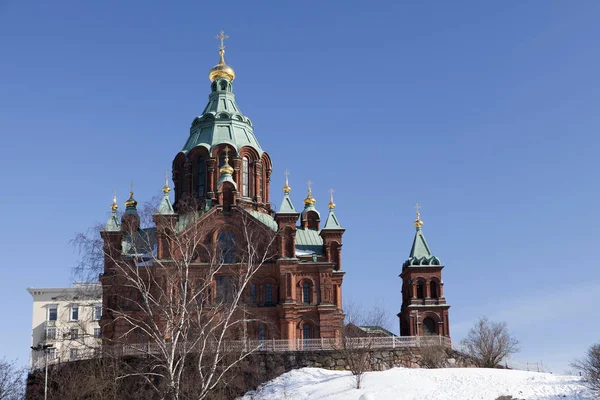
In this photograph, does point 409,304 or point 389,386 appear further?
point 409,304

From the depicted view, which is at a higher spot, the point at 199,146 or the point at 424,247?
the point at 199,146

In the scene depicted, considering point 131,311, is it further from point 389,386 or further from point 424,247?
point 424,247

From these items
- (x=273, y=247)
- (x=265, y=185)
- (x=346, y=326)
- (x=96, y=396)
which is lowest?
(x=96, y=396)

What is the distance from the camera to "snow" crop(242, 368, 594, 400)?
35562mm

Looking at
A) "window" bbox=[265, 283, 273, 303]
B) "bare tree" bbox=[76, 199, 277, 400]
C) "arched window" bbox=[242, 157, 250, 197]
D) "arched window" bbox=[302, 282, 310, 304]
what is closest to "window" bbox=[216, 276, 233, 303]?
"bare tree" bbox=[76, 199, 277, 400]

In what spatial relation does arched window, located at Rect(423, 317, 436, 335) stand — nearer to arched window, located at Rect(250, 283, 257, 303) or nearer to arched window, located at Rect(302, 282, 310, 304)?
arched window, located at Rect(302, 282, 310, 304)

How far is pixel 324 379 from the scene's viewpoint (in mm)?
39938

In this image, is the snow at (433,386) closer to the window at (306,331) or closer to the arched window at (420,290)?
the window at (306,331)

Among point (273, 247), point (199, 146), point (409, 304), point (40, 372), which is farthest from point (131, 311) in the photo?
point (409, 304)

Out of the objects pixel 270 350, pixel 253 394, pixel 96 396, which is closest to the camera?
pixel 96 396

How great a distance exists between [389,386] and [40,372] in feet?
58.7

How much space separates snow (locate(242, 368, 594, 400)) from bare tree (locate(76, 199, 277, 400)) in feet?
10.5

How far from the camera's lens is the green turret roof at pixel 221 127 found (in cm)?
5772

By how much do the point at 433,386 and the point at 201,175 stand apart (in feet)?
86.7
